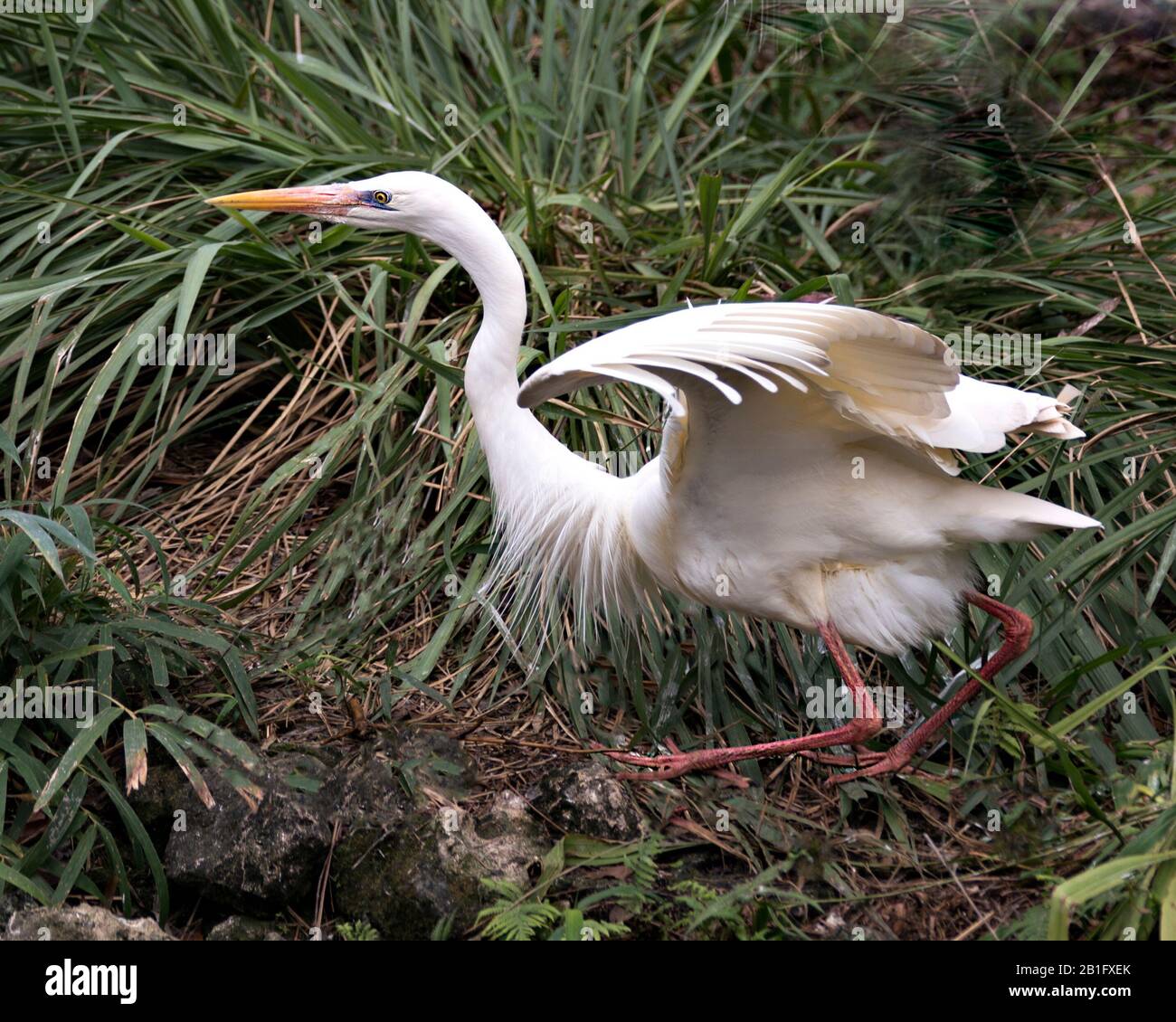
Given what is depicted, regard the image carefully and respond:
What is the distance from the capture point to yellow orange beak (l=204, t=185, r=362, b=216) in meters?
3.16

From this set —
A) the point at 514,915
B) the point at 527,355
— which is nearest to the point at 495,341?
the point at 527,355

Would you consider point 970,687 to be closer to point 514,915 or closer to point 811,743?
point 811,743

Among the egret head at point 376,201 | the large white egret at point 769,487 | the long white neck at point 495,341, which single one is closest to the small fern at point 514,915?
the large white egret at point 769,487

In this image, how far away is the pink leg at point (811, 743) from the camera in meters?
2.99

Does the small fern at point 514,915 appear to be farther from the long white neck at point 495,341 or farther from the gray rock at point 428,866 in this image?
the long white neck at point 495,341

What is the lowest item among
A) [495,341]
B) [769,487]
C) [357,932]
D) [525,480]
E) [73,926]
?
[357,932]

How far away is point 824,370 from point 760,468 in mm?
494

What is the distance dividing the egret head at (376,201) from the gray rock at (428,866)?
1.36 m

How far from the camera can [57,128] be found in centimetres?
406

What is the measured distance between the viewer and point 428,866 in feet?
8.58

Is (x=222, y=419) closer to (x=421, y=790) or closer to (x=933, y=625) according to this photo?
(x=421, y=790)

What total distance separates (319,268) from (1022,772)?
238 cm

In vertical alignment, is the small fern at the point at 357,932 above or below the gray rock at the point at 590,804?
below

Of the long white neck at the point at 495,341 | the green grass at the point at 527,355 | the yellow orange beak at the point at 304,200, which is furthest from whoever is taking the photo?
the yellow orange beak at the point at 304,200
